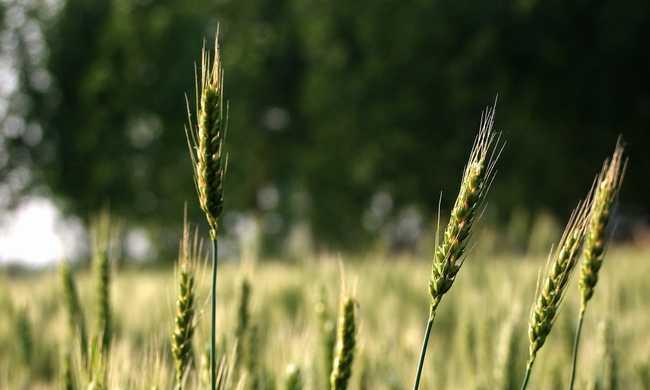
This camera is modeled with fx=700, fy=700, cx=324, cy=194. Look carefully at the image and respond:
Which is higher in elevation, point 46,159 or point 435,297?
point 46,159

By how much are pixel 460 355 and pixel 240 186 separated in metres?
13.9

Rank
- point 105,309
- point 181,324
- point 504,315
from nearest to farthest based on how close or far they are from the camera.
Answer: point 181,324, point 105,309, point 504,315

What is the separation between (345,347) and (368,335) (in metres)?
1.36

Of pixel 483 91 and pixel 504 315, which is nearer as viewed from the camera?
pixel 504 315

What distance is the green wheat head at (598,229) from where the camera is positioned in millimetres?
1167

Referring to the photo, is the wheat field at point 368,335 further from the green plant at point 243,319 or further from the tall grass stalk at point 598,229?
the tall grass stalk at point 598,229

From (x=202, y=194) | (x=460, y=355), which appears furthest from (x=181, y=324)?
(x=460, y=355)

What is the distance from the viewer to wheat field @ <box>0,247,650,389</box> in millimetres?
1771

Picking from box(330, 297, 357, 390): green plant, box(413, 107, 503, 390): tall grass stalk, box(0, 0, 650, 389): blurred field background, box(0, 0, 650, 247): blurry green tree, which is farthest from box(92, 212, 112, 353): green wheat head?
box(0, 0, 650, 247): blurry green tree

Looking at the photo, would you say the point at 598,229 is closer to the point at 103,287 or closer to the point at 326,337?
the point at 326,337

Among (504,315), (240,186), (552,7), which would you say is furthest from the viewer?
(240,186)

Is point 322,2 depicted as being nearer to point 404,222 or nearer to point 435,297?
point 404,222

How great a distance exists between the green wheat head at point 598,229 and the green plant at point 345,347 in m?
0.39

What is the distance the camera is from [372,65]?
15086 mm
